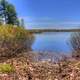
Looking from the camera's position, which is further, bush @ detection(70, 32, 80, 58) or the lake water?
bush @ detection(70, 32, 80, 58)

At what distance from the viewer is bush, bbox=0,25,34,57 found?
40.7 feet

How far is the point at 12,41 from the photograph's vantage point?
12938 mm

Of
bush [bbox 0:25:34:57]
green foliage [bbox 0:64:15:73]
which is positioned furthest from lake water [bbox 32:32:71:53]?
green foliage [bbox 0:64:15:73]

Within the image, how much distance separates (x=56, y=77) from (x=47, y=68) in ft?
2.61

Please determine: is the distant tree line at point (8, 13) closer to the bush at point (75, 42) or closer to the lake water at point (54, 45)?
the lake water at point (54, 45)

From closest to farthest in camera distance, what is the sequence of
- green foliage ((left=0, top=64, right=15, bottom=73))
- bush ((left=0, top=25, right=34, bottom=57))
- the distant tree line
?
green foliage ((left=0, top=64, right=15, bottom=73))
bush ((left=0, top=25, right=34, bottom=57))
the distant tree line

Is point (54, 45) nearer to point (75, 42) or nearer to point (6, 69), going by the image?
point (75, 42)

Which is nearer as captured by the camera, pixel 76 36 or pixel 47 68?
pixel 47 68

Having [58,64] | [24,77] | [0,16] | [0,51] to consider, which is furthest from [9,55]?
[0,16]

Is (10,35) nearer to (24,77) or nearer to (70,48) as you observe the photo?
(70,48)

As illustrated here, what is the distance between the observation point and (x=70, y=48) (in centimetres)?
1280

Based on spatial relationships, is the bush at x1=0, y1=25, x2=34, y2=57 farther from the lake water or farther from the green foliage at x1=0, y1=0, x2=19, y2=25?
the green foliage at x1=0, y1=0, x2=19, y2=25

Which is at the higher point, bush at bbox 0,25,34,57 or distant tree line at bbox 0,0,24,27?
distant tree line at bbox 0,0,24,27

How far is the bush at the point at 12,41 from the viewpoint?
1239 cm
